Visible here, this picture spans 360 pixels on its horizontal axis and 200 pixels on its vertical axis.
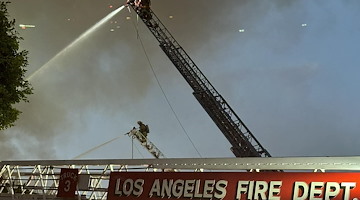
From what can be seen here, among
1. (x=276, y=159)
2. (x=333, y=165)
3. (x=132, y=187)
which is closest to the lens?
(x=333, y=165)

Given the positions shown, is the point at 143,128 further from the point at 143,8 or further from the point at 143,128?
the point at 143,8

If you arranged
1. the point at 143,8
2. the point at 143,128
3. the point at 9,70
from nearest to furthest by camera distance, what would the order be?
the point at 9,70 < the point at 143,8 < the point at 143,128

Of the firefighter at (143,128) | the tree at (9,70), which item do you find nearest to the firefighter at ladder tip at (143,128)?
the firefighter at (143,128)

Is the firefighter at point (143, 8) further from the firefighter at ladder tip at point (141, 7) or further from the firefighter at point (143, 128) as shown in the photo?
the firefighter at point (143, 128)

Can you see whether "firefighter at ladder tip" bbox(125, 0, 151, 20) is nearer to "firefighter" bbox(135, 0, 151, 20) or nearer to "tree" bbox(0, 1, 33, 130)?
"firefighter" bbox(135, 0, 151, 20)

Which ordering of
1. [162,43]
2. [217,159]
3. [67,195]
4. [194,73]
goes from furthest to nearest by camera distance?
[162,43], [194,73], [67,195], [217,159]

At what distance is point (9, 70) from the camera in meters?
24.0

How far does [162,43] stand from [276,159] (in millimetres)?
41020

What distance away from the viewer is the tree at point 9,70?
927 inches

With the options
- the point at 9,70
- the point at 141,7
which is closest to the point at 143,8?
the point at 141,7

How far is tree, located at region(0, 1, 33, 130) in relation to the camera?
23547 mm

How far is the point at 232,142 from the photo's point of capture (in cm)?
4147

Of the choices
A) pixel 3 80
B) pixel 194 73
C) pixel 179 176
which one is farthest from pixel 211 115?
pixel 179 176

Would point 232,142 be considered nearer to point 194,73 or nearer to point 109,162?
point 194,73
